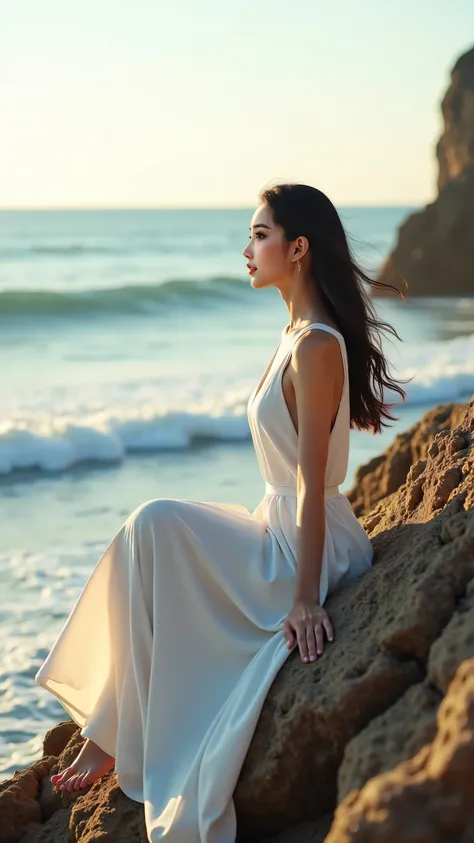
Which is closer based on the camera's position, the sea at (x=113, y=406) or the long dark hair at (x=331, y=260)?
the long dark hair at (x=331, y=260)

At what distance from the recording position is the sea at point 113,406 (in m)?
5.89

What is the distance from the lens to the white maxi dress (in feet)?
9.30

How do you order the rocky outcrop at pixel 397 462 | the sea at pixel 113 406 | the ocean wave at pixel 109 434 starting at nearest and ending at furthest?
the rocky outcrop at pixel 397 462
the sea at pixel 113 406
the ocean wave at pixel 109 434

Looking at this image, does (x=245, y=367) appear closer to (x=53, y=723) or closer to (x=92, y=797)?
(x=53, y=723)

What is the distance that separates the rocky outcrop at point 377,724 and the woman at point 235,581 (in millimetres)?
86

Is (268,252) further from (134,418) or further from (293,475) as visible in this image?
(134,418)

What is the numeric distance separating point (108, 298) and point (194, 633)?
72.3 ft

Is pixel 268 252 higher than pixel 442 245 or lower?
higher

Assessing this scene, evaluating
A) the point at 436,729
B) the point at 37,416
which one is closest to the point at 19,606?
the point at 436,729

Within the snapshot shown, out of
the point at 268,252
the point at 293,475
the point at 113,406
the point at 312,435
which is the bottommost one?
the point at 113,406

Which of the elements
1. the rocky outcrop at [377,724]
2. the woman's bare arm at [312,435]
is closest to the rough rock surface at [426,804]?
the rocky outcrop at [377,724]

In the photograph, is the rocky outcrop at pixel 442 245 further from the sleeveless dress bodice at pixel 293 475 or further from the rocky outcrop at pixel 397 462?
the sleeveless dress bodice at pixel 293 475

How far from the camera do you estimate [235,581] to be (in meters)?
3.10

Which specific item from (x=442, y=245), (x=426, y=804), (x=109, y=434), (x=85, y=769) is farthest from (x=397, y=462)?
(x=442, y=245)
